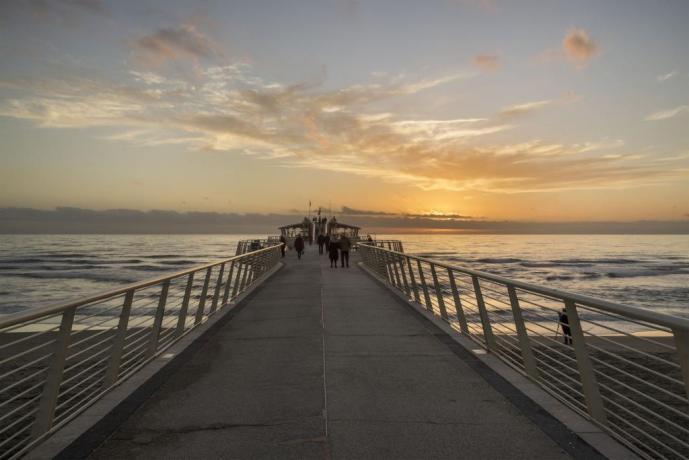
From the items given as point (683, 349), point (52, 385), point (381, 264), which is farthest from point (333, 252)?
point (683, 349)

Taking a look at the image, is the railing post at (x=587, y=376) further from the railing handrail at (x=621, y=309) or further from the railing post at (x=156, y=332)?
the railing post at (x=156, y=332)

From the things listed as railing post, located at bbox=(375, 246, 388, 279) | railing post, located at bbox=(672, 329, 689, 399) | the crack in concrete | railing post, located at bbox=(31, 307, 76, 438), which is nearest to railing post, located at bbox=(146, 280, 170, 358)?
railing post, located at bbox=(31, 307, 76, 438)

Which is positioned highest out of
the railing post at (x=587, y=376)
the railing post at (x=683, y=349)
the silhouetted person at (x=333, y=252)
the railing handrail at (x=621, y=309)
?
the railing handrail at (x=621, y=309)

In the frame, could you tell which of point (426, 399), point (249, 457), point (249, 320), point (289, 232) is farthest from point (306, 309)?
point (289, 232)

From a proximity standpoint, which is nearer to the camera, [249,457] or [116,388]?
[249,457]

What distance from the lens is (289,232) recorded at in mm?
82375

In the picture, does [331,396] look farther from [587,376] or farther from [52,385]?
[52,385]

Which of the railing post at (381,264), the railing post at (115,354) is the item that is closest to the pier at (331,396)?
the railing post at (115,354)

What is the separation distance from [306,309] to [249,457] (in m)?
8.04

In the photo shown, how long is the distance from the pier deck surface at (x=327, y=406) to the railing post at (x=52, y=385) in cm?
56

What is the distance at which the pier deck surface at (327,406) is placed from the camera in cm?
373

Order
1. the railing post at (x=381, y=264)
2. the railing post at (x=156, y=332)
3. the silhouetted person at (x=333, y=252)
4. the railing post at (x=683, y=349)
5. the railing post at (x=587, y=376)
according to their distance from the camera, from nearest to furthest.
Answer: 1. the railing post at (x=683, y=349)
2. the railing post at (x=587, y=376)
3. the railing post at (x=156, y=332)
4. the railing post at (x=381, y=264)
5. the silhouetted person at (x=333, y=252)

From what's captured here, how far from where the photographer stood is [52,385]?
13.3 feet

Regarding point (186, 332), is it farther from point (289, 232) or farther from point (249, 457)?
point (289, 232)
